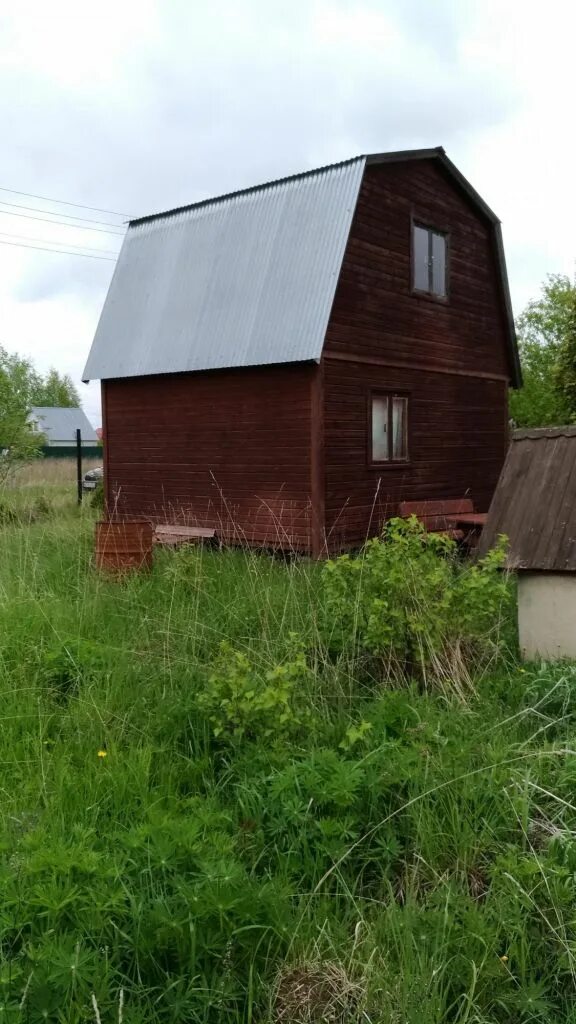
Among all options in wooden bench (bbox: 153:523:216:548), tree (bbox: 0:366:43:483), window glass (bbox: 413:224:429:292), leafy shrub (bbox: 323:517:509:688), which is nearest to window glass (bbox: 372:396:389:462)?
window glass (bbox: 413:224:429:292)

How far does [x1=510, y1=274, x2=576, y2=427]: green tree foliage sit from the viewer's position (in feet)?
90.1

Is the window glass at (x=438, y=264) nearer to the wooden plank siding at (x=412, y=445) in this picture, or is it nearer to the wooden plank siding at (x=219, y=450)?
the wooden plank siding at (x=412, y=445)

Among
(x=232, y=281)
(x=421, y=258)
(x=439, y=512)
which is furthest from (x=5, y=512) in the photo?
(x=421, y=258)

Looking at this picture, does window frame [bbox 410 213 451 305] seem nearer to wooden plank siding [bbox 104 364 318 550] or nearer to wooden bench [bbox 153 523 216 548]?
wooden plank siding [bbox 104 364 318 550]

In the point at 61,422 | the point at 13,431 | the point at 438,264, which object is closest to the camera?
the point at 438,264

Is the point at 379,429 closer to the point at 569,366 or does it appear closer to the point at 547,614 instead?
the point at 547,614

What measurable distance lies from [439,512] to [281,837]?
10080 millimetres

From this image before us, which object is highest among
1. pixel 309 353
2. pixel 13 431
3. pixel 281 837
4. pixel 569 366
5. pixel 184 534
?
pixel 569 366

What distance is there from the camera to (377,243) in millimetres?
11594

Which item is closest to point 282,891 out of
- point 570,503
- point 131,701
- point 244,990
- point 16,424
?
point 244,990

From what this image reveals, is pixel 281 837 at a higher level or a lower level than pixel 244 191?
lower

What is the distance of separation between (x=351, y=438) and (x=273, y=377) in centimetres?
143

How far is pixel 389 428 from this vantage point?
12.2 metres

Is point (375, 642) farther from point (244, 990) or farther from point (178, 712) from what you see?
point (244, 990)
